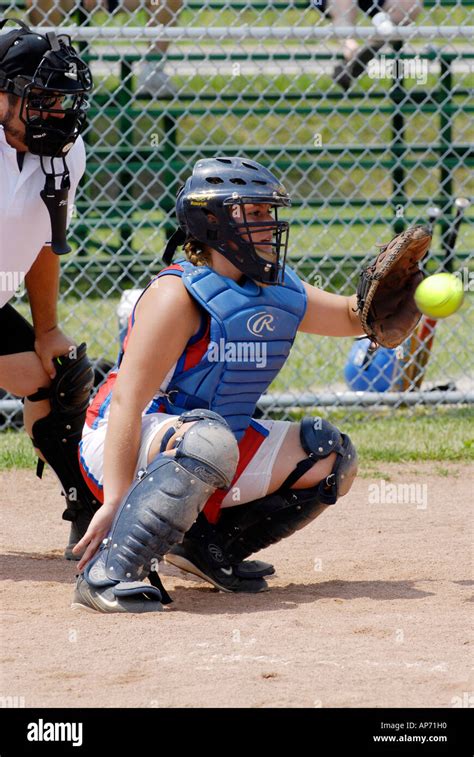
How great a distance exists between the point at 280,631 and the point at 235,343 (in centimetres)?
82

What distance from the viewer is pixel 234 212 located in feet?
10.9

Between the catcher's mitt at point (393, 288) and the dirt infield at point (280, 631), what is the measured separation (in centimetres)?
81

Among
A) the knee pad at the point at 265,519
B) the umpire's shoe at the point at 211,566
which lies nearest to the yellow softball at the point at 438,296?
the knee pad at the point at 265,519

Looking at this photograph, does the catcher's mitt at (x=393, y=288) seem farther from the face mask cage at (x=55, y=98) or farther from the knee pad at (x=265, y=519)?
the face mask cage at (x=55, y=98)

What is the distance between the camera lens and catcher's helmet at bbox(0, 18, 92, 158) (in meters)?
3.60

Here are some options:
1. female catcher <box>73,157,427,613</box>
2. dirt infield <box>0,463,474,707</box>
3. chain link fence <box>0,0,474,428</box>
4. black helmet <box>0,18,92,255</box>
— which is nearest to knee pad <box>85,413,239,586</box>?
female catcher <box>73,157,427,613</box>

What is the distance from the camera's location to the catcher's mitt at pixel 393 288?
3504 millimetres

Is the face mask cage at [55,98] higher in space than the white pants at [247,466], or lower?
higher

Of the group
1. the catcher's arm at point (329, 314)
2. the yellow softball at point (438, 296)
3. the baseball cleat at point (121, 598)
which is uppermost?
the yellow softball at point (438, 296)

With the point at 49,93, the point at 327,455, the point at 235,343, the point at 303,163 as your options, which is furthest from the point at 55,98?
the point at 303,163

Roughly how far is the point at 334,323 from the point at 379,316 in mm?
149

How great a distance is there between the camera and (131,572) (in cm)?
319

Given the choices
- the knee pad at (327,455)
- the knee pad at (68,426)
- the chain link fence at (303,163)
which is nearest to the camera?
the knee pad at (327,455)

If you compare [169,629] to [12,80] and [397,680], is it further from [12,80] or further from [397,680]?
[12,80]
